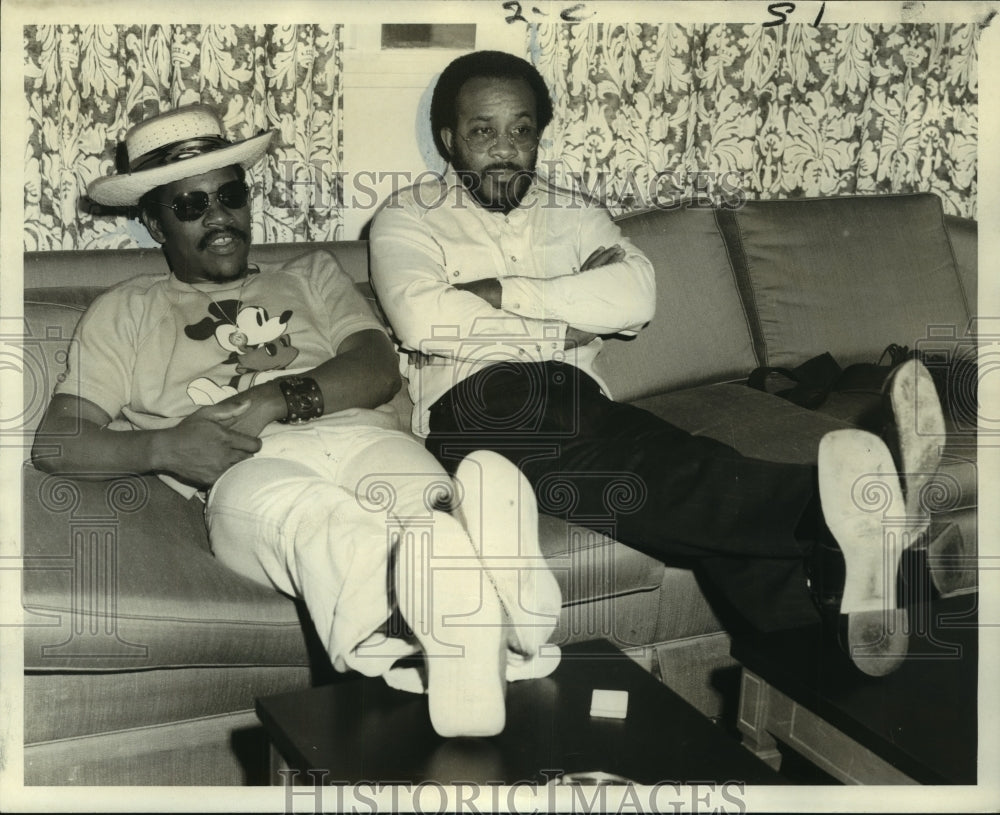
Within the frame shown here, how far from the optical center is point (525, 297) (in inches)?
76.2

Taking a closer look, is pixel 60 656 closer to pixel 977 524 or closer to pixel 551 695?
pixel 551 695

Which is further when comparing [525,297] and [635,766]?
[525,297]

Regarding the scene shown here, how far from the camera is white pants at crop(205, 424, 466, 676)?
1471mm

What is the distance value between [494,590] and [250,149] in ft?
3.11

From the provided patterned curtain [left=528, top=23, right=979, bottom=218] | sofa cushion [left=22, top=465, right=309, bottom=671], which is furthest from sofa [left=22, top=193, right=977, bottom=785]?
patterned curtain [left=528, top=23, right=979, bottom=218]

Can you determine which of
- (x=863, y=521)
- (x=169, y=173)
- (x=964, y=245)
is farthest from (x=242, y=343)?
(x=964, y=245)

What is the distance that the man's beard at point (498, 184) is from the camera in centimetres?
199

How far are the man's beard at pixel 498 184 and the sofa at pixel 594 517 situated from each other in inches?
10.7

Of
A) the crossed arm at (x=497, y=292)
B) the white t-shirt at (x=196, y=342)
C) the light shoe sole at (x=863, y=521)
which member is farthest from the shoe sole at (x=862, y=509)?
the white t-shirt at (x=196, y=342)

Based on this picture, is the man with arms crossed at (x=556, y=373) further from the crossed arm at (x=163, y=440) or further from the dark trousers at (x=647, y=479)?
the crossed arm at (x=163, y=440)

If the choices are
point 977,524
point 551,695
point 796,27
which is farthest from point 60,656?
point 796,27

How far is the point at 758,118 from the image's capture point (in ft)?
7.60

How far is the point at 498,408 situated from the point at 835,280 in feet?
2.89

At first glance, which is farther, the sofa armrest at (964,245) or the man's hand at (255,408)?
the sofa armrest at (964,245)
